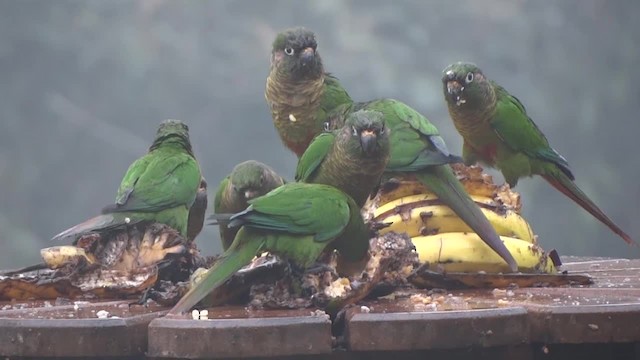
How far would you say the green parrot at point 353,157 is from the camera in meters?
3.34

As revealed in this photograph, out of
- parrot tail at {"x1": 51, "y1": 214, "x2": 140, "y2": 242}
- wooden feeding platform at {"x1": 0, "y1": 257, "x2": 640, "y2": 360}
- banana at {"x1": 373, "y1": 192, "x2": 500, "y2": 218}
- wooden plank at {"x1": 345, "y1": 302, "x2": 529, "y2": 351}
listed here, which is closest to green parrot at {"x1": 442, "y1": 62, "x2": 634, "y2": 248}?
banana at {"x1": 373, "y1": 192, "x2": 500, "y2": 218}

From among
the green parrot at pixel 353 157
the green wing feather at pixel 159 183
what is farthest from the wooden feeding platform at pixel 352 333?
the green wing feather at pixel 159 183

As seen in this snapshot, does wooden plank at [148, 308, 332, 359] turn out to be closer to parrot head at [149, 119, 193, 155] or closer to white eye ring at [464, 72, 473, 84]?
parrot head at [149, 119, 193, 155]

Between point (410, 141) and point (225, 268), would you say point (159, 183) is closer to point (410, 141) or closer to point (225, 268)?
point (410, 141)

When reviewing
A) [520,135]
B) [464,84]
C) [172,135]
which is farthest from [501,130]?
[172,135]

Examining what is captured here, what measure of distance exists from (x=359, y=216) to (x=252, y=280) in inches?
20.0

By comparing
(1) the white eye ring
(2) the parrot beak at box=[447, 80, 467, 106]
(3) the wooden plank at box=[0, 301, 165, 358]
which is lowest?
(3) the wooden plank at box=[0, 301, 165, 358]

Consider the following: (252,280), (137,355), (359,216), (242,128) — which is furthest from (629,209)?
(137,355)

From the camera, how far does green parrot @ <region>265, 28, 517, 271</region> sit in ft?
11.6

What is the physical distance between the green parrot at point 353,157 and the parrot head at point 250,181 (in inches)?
18.9

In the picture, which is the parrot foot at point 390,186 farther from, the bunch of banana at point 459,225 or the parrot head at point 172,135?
the parrot head at point 172,135

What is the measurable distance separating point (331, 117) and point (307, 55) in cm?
34

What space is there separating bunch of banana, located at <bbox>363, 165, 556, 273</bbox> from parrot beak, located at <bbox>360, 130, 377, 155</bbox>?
0.30 metres

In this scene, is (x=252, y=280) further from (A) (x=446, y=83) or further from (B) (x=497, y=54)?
(B) (x=497, y=54)
